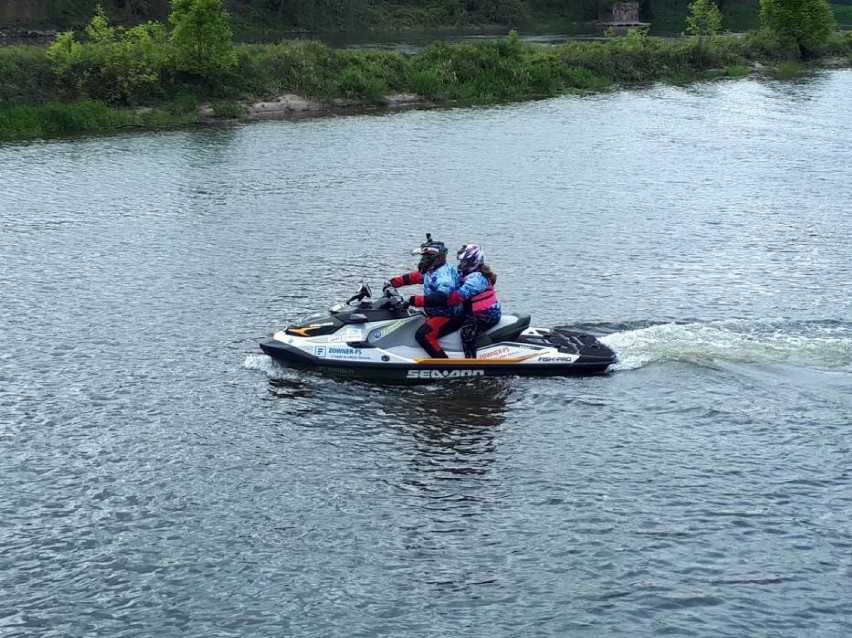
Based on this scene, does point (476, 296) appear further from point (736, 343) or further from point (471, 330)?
point (736, 343)

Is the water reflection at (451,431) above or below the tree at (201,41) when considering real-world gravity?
below

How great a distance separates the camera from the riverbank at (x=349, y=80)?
48250mm

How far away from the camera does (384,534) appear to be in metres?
15.1

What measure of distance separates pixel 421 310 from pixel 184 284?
8.68m

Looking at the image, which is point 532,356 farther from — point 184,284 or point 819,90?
point 819,90

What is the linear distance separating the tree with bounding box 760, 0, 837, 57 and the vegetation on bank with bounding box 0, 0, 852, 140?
12.8m

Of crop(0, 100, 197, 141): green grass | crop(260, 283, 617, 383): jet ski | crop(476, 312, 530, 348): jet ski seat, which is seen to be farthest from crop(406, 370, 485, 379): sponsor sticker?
crop(0, 100, 197, 141): green grass

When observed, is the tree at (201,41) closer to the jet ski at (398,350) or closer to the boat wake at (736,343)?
the boat wake at (736,343)

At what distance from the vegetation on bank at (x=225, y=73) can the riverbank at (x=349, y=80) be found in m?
0.06

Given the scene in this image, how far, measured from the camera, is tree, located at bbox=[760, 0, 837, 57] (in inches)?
3137

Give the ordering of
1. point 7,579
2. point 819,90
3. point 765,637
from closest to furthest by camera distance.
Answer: point 765,637 < point 7,579 < point 819,90

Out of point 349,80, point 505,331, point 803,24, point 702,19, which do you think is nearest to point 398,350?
point 505,331

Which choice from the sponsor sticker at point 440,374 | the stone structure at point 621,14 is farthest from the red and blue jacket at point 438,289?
the stone structure at point 621,14

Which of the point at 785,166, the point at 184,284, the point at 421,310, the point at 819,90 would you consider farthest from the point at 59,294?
the point at 819,90
